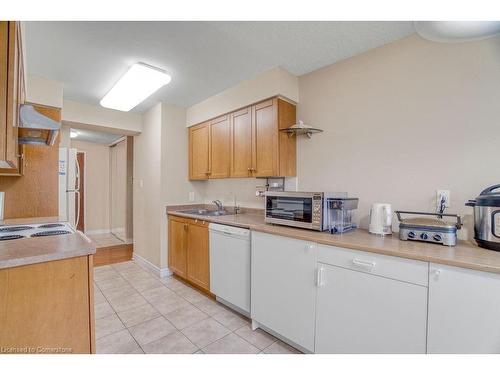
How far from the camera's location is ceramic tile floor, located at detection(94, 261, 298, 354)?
178 centimetres

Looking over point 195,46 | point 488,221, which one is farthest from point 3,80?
point 488,221

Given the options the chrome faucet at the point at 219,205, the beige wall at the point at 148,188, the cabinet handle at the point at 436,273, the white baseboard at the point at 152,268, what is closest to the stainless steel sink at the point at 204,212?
the chrome faucet at the point at 219,205

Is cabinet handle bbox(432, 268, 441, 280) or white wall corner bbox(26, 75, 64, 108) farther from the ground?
white wall corner bbox(26, 75, 64, 108)

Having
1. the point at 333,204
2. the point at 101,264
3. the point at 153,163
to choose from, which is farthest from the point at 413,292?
the point at 101,264

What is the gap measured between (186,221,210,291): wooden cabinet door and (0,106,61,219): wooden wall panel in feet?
4.72

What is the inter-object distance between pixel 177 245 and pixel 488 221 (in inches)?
114

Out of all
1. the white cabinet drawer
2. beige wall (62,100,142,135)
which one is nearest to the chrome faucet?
beige wall (62,100,142,135)

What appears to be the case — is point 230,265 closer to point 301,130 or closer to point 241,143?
point 241,143

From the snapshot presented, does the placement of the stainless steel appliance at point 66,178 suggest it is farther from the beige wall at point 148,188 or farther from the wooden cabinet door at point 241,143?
the wooden cabinet door at point 241,143

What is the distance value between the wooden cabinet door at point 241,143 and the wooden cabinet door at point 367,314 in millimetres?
1422

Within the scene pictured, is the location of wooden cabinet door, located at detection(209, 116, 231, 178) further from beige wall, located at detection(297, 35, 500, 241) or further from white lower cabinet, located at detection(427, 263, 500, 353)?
white lower cabinet, located at detection(427, 263, 500, 353)

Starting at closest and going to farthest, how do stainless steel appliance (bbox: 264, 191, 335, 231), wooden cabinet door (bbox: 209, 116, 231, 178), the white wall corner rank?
stainless steel appliance (bbox: 264, 191, 335, 231) < the white wall corner < wooden cabinet door (bbox: 209, 116, 231, 178)

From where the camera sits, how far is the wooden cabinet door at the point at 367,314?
3.99 feet
